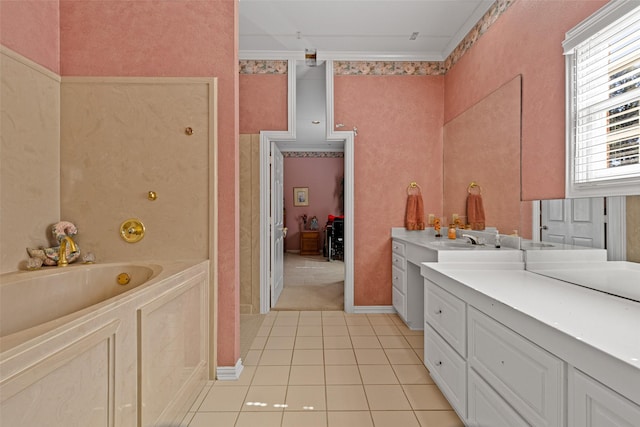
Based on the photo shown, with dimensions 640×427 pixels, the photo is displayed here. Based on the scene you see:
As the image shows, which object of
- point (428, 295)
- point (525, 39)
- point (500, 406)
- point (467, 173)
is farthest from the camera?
point (467, 173)

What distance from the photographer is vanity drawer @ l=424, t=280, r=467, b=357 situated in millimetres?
1523

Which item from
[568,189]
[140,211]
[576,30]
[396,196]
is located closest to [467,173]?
[396,196]

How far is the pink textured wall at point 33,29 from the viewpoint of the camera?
1.67 m

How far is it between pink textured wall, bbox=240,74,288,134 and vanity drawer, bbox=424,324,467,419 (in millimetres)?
2525

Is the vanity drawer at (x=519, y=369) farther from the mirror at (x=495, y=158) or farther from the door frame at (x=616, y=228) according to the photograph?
the mirror at (x=495, y=158)

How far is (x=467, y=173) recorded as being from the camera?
2850 mm

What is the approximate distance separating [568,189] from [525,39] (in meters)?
1.16

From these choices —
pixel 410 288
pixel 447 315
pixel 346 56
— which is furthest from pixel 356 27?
pixel 447 315

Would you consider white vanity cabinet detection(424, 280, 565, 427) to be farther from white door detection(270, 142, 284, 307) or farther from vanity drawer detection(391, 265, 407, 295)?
white door detection(270, 142, 284, 307)

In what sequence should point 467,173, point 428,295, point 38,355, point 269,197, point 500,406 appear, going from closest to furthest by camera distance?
point 38,355 < point 500,406 < point 428,295 < point 467,173 < point 269,197

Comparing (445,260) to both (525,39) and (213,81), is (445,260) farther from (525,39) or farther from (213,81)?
(213,81)

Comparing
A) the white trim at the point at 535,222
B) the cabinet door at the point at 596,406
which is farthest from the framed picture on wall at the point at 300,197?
the cabinet door at the point at 596,406

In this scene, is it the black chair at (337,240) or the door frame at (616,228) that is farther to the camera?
the black chair at (337,240)

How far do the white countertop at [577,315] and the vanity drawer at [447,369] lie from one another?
1.18ft
